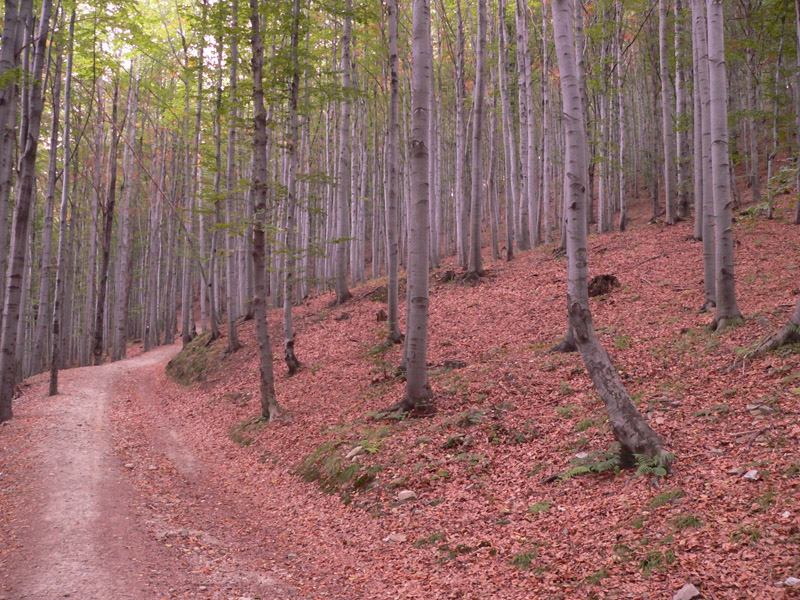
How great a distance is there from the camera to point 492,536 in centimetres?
518

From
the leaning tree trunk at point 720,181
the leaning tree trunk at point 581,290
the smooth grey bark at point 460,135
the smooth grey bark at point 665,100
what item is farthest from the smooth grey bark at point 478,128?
the leaning tree trunk at point 581,290

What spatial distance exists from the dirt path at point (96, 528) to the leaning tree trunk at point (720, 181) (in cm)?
794

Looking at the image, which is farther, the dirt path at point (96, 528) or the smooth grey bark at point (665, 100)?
the smooth grey bark at point (665, 100)

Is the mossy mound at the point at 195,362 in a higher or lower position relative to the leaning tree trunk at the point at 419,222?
lower

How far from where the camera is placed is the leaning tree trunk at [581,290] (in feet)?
17.8

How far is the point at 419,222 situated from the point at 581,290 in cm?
370

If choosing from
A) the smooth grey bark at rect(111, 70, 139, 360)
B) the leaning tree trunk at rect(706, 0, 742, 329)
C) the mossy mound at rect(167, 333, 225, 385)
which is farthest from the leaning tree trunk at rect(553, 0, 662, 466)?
the smooth grey bark at rect(111, 70, 139, 360)

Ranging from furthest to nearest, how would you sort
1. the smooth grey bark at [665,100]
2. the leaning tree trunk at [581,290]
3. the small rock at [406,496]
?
the smooth grey bark at [665,100] → the small rock at [406,496] → the leaning tree trunk at [581,290]

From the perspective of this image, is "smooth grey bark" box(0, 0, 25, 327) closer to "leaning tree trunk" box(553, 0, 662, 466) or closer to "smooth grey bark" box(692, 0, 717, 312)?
"leaning tree trunk" box(553, 0, 662, 466)

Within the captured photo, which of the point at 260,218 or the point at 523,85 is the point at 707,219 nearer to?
the point at 260,218

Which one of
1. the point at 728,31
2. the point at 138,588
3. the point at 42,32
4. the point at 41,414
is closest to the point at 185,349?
the point at 41,414

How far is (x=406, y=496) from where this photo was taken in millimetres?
6484

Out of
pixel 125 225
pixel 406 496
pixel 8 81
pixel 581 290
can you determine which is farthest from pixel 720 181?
pixel 125 225

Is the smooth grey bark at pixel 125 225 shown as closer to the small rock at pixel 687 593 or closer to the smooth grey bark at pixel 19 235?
the smooth grey bark at pixel 19 235
